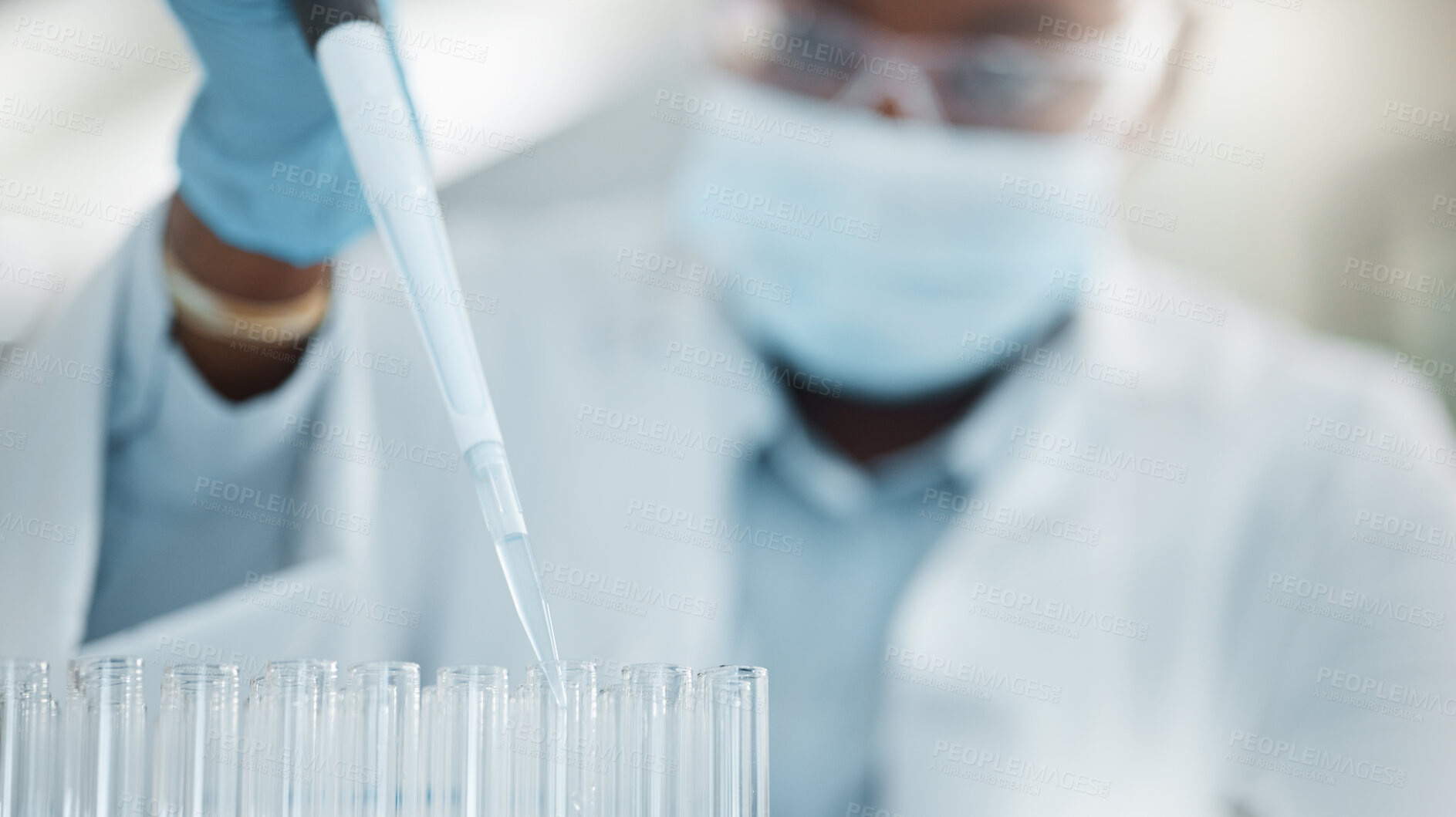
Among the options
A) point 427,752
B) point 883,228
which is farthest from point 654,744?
point 883,228

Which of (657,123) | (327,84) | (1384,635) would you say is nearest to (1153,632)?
(1384,635)

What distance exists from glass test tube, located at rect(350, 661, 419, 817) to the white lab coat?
0.40 meters

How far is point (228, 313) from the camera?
2.11m

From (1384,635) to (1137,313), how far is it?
682 millimetres

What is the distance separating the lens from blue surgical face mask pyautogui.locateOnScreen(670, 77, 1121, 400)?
2.10 m

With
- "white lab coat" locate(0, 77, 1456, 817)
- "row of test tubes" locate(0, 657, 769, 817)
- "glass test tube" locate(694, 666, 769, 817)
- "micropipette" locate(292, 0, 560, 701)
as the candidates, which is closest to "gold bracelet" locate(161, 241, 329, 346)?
"white lab coat" locate(0, 77, 1456, 817)

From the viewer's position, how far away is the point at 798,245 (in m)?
2.14

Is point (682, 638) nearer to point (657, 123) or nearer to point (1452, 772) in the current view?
point (657, 123)

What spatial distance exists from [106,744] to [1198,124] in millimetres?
1991

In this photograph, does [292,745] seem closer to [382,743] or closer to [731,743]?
[382,743]

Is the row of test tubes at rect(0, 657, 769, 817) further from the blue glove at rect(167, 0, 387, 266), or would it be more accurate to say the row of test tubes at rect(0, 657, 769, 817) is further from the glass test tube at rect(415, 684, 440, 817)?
the blue glove at rect(167, 0, 387, 266)

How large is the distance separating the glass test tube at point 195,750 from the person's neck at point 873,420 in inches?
40.7

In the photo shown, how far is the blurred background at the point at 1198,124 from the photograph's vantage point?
2148 mm

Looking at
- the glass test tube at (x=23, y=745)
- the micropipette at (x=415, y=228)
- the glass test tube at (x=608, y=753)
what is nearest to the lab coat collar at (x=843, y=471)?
the micropipette at (x=415, y=228)
